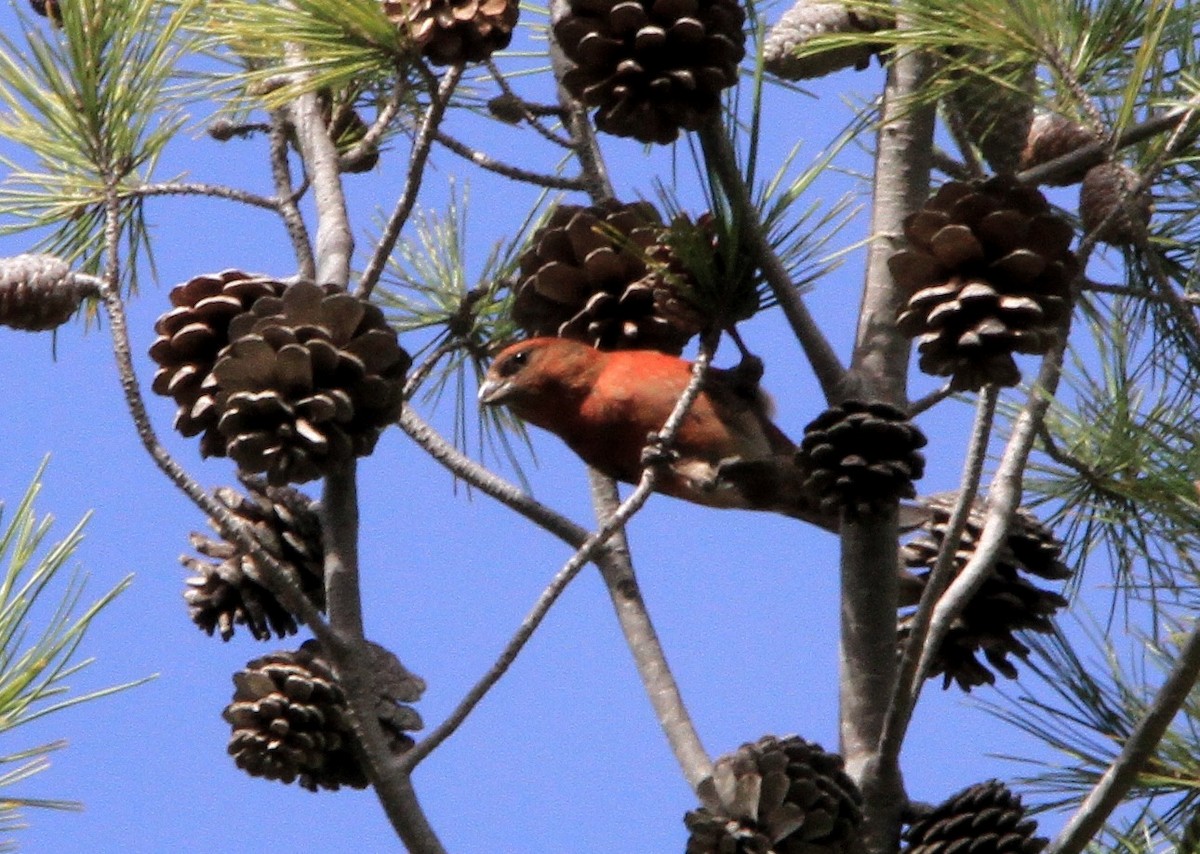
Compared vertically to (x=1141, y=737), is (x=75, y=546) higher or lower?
higher

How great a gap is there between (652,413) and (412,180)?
669mm

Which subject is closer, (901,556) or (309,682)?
(309,682)

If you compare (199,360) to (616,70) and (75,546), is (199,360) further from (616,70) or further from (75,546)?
→ (616,70)

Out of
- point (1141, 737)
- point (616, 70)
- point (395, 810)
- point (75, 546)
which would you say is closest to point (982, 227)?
point (616, 70)

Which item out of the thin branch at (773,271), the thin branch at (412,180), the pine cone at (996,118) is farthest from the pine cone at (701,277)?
the pine cone at (996,118)

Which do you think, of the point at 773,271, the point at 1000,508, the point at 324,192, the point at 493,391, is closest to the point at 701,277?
the point at 773,271

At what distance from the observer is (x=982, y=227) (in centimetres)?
188

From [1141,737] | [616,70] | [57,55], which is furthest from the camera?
[57,55]

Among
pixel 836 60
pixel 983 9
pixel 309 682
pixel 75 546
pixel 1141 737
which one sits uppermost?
pixel 836 60

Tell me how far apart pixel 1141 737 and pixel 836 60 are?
1.15m

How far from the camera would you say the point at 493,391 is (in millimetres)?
2658

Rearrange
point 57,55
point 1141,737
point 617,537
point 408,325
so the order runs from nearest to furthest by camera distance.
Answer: point 1141,737 → point 57,55 → point 617,537 → point 408,325

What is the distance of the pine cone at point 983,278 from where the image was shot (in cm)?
182

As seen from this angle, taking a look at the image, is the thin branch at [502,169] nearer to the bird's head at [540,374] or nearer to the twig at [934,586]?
the bird's head at [540,374]
